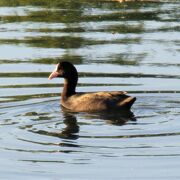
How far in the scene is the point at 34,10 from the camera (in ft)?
91.0

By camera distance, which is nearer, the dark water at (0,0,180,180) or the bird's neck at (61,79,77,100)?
the dark water at (0,0,180,180)

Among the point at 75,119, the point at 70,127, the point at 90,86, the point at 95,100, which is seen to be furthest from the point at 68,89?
the point at 70,127

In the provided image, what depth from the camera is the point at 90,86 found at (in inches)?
713

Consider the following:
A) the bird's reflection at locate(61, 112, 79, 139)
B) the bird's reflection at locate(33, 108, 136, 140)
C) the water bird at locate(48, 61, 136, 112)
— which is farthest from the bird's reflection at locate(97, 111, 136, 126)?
the bird's reflection at locate(61, 112, 79, 139)

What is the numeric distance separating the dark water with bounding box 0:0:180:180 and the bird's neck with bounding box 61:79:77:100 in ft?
0.65

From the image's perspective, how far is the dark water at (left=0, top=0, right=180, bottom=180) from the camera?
12.7m

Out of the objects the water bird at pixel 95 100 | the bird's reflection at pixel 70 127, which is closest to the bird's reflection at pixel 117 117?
the water bird at pixel 95 100

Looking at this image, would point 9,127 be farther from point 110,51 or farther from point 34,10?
point 34,10

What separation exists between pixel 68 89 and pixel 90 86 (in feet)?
2.37

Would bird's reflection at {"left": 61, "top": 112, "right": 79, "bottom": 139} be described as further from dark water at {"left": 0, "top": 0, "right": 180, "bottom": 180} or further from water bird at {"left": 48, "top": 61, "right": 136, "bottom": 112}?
water bird at {"left": 48, "top": 61, "right": 136, "bottom": 112}

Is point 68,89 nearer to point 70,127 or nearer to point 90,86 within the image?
point 90,86

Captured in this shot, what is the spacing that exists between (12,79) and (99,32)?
5729 millimetres

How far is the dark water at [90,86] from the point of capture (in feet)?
41.6

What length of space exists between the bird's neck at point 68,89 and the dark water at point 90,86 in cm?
20
